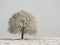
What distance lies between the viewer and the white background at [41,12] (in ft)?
8.36

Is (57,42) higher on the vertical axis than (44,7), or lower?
lower

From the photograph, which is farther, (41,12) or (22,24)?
(41,12)

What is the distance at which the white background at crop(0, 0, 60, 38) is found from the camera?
2.55 m

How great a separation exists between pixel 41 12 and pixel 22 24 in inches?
23.1

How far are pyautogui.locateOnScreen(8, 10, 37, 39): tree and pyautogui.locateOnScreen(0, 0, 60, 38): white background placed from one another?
1.37 ft

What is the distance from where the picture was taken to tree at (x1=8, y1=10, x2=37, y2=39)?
6.82 ft

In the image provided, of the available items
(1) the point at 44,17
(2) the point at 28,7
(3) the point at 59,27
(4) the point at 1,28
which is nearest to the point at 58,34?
(3) the point at 59,27

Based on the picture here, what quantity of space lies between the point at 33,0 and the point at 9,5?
33cm

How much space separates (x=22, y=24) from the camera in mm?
2080

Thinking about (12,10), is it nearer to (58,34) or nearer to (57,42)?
(58,34)

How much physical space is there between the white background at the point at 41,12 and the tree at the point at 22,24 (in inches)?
16.5

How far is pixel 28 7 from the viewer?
2.59m

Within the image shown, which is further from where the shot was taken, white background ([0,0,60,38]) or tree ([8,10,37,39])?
white background ([0,0,60,38])

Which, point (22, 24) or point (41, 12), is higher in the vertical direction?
point (41, 12)
